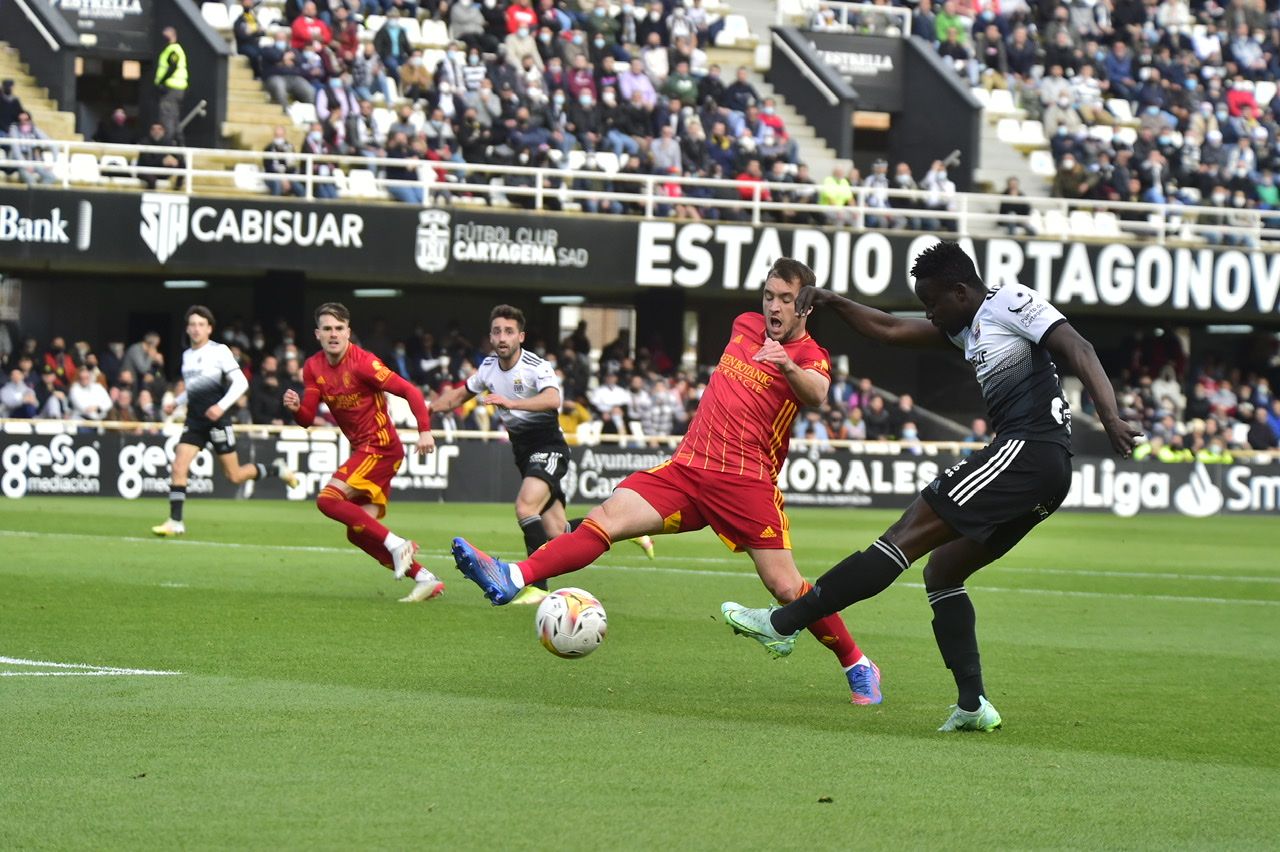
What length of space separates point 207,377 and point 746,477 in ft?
38.3

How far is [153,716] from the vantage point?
8.09m

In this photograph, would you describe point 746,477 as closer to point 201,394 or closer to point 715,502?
point 715,502

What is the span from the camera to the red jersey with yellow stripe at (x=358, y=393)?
47.3 feet

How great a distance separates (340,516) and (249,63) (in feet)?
68.9

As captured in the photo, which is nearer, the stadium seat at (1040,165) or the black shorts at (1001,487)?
the black shorts at (1001,487)

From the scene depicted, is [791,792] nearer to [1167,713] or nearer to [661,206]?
[1167,713]

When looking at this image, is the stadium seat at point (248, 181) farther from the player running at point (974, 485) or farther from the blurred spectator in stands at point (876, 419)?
the player running at point (974, 485)

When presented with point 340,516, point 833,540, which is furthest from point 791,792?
point 833,540

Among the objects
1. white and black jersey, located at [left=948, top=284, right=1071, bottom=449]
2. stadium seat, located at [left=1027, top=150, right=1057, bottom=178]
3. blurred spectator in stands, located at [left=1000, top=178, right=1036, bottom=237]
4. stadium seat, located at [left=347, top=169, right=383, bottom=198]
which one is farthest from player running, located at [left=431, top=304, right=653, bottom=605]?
stadium seat, located at [left=1027, top=150, right=1057, bottom=178]

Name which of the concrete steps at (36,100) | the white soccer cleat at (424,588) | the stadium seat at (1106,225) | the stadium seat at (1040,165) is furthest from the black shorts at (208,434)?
the stadium seat at (1040,165)

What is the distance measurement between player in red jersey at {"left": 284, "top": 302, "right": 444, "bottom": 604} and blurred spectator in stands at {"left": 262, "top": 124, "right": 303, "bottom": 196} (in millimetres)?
16318

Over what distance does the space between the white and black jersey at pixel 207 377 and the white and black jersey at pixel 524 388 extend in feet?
19.8

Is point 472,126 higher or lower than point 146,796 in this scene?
higher

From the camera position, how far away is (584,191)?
3353cm
